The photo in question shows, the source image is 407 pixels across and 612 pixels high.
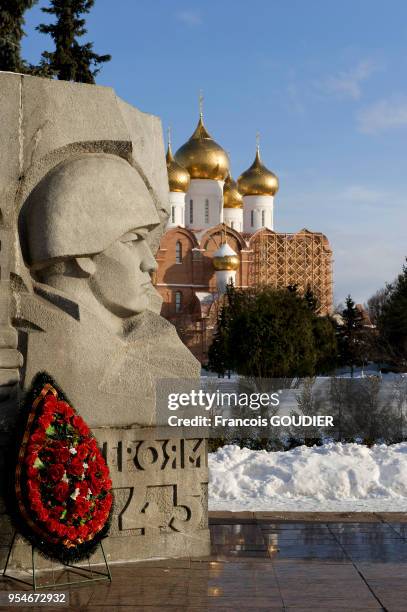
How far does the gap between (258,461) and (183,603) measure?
15.8 feet

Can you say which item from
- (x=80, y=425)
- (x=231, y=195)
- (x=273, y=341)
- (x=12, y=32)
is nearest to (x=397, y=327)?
(x=273, y=341)

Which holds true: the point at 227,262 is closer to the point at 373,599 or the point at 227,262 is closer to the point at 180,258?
the point at 180,258

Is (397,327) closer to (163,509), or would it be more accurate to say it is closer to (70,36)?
(70,36)

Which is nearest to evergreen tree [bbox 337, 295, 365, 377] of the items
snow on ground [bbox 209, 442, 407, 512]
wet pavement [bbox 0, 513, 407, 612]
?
snow on ground [bbox 209, 442, 407, 512]

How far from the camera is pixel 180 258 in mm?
56625

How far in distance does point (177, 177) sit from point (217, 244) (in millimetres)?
5383

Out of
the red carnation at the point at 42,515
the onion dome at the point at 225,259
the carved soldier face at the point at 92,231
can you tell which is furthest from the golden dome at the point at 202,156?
the red carnation at the point at 42,515

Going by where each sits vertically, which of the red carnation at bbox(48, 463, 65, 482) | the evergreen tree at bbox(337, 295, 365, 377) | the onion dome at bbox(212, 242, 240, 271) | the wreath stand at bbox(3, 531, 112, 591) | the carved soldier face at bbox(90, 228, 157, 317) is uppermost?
the onion dome at bbox(212, 242, 240, 271)

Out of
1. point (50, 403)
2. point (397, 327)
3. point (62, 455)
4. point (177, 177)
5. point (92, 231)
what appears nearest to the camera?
point (62, 455)

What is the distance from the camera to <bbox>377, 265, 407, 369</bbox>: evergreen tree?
31000 millimetres

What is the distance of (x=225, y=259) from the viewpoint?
182 ft

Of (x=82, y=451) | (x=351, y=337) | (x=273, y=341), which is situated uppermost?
(x=351, y=337)

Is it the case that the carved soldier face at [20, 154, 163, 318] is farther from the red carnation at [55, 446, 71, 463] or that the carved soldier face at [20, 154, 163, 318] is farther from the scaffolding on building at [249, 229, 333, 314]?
the scaffolding on building at [249, 229, 333, 314]

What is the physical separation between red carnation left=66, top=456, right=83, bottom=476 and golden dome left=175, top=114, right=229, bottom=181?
171ft
